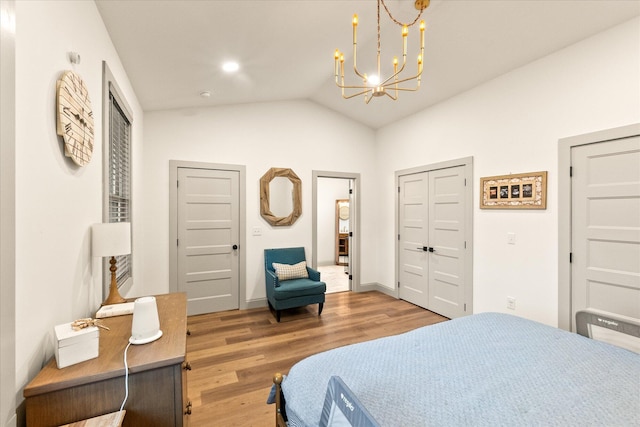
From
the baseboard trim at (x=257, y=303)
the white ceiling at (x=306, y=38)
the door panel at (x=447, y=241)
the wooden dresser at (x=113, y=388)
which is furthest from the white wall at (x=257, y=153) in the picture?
the wooden dresser at (x=113, y=388)

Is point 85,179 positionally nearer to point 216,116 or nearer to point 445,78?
point 216,116

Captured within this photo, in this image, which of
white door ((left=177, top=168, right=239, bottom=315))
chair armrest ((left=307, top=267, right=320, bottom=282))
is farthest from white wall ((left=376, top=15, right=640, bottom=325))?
white door ((left=177, top=168, right=239, bottom=315))

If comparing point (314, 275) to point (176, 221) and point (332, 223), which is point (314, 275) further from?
point (332, 223)

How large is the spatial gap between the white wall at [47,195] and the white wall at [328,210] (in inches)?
239

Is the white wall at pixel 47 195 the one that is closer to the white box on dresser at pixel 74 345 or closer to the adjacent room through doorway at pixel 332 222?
the white box on dresser at pixel 74 345

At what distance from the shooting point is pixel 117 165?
2467mm

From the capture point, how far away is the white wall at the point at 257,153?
12.1 feet

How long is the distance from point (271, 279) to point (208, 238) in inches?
41.9

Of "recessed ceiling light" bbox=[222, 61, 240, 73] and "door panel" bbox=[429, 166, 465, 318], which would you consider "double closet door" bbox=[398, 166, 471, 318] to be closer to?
"door panel" bbox=[429, 166, 465, 318]

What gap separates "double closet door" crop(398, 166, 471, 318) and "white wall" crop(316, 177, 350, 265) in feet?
10.4

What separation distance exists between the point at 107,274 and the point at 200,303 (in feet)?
6.64

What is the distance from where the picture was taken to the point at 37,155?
1116 mm

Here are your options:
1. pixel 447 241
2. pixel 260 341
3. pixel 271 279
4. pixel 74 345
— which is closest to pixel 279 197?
pixel 271 279

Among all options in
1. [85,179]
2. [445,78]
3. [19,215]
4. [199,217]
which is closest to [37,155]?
[19,215]
